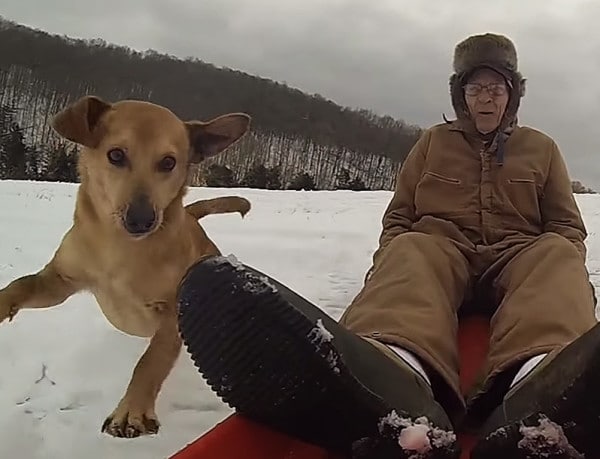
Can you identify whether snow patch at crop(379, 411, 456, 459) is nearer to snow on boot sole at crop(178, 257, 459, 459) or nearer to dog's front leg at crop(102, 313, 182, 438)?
snow on boot sole at crop(178, 257, 459, 459)

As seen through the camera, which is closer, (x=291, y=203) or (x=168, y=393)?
(x=168, y=393)

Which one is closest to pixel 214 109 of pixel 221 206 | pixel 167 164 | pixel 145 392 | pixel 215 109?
pixel 215 109

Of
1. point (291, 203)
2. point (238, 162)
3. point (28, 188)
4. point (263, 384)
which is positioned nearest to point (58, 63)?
point (238, 162)

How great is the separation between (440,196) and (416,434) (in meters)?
1.34

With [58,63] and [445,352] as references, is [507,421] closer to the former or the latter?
[445,352]

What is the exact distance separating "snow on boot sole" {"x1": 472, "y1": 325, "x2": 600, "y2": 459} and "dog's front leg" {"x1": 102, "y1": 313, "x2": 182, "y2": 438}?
882 mm

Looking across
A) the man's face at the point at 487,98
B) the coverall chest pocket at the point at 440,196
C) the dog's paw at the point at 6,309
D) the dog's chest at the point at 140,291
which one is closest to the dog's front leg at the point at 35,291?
the dog's paw at the point at 6,309

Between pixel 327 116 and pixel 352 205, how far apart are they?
10.3 m

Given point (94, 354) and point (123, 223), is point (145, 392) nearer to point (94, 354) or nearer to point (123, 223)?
point (123, 223)

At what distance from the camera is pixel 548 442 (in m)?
1.01

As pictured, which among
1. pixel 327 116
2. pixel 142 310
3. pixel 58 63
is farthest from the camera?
pixel 58 63

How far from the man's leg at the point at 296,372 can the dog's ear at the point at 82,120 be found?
102 centimetres

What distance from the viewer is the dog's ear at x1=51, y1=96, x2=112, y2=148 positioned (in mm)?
1999

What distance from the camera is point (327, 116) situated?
18219mm
